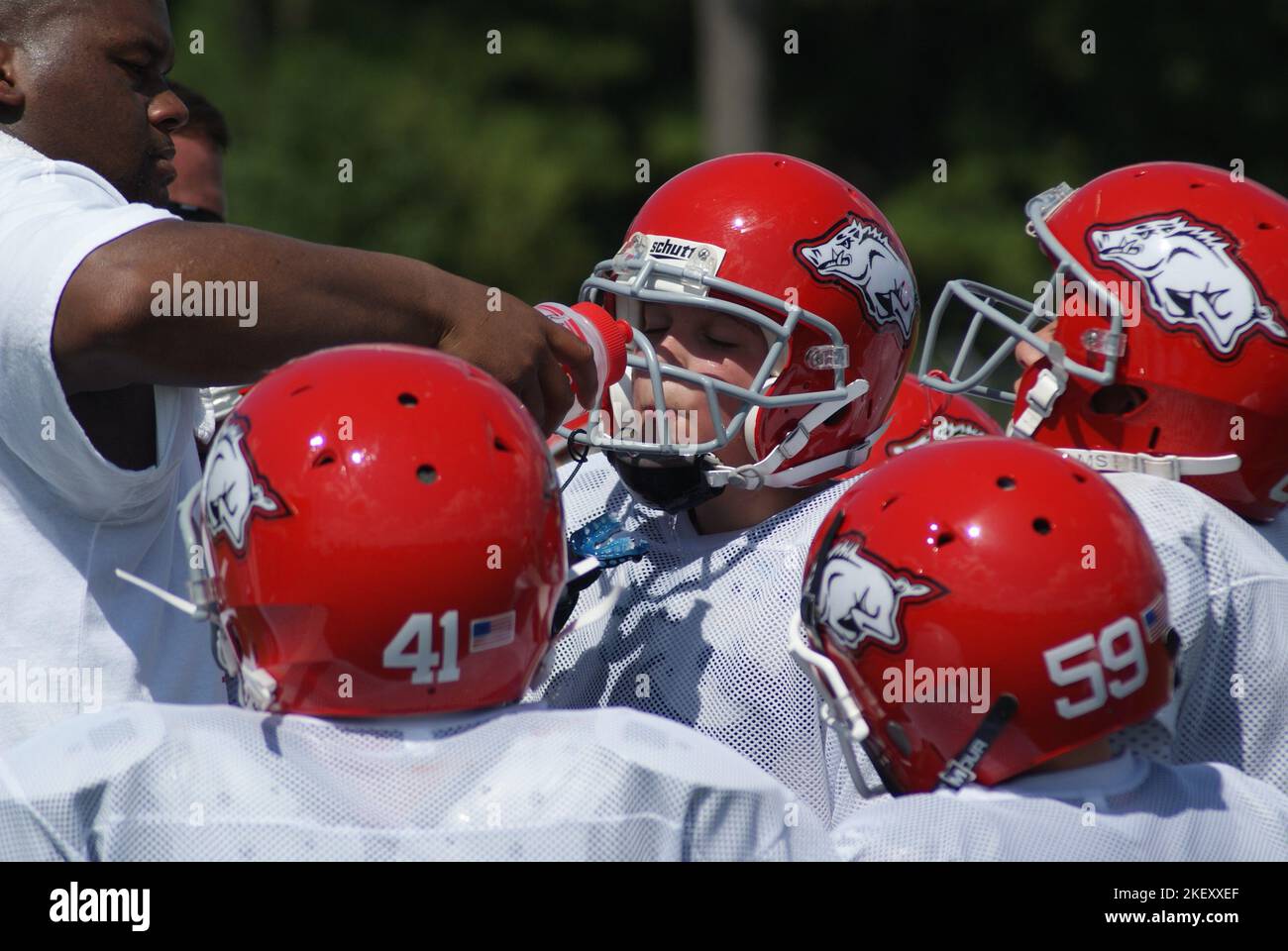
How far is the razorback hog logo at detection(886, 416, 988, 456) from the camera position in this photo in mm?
3853

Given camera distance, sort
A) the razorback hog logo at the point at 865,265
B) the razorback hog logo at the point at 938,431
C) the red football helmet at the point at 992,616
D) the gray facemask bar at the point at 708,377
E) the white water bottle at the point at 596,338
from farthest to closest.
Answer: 1. the razorback hog logo at the point at 938,431
2. the razorback hog logo at the point at 865,265
3. the gray facemask bar at the point at 708,377
4. the white water bottle at the point at 596,338
5. the red football helmet at the point at 992,616

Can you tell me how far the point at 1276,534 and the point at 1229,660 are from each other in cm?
50

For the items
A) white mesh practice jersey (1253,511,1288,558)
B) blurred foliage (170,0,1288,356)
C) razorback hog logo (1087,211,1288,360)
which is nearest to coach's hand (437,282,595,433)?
razorback hog logo (1087,211,1288,360)

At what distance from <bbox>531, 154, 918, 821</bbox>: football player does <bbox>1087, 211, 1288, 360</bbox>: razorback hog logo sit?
0.53 metres

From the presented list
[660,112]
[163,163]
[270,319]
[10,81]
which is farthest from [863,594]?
[660,112]

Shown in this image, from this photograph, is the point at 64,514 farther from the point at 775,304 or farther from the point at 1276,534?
the point at 1276,534

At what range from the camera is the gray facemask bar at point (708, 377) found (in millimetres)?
2986

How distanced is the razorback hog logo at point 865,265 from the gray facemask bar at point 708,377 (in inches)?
4.0

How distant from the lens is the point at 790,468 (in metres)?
3.13

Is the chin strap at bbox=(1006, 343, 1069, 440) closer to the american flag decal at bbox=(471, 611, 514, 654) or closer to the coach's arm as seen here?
the coach's arm

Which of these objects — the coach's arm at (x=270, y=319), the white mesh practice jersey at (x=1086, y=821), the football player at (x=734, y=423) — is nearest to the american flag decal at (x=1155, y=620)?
the white mesh practice jersey at (x=1086, y=821)

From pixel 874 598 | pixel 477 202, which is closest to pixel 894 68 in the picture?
pixel 477 202

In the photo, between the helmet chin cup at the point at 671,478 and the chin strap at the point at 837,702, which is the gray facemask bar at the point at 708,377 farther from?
the chin strap at the point at 837,702

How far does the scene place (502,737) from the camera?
2.08m
